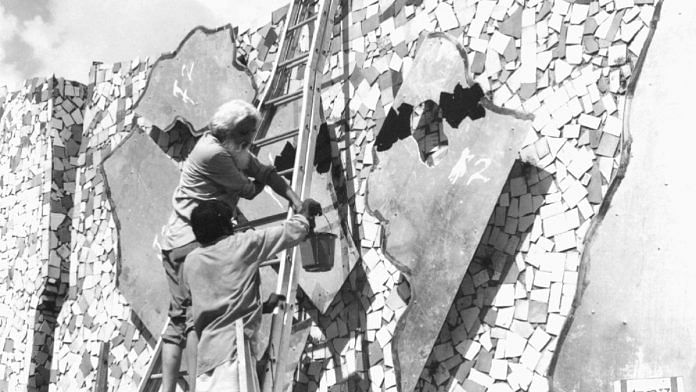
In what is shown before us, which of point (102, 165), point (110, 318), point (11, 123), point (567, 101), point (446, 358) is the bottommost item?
point (446, 358)

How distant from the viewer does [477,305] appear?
16.8ft

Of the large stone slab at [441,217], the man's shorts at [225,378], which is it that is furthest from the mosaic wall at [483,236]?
the man's shorts at [225,378]

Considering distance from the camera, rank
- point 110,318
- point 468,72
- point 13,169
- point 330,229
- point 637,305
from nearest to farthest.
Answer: point 637,305 → point 468,72 → point 330,229 → point 110,318 → point 13,169

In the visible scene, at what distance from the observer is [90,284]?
7586mm

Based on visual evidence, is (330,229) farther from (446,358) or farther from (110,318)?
(110,318)

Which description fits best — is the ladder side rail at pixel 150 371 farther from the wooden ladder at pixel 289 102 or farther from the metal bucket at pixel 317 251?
the metal bucket at pixel 317 251

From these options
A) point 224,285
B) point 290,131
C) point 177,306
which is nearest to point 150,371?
point 177,306

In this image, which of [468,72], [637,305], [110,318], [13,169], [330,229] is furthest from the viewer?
[13,169]

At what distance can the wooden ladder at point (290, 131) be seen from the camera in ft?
15.7

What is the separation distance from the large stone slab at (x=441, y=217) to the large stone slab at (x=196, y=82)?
161 cm

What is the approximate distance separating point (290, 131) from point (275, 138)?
136mm

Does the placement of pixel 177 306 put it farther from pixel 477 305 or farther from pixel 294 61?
pixel 294 61

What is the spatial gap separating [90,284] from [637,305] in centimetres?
451

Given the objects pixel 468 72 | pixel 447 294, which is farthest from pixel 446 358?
pixel 468 72
